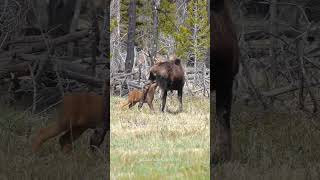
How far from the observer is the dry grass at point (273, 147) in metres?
3.82

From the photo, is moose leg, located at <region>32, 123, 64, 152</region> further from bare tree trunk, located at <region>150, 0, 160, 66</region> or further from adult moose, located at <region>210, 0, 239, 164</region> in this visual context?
adult moose, located at <region>210, 0, 239, 164</region>

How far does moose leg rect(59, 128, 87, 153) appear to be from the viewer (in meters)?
3.91

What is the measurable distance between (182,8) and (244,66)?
62cm

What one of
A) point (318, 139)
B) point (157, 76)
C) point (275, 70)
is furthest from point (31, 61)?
point (318, 139)

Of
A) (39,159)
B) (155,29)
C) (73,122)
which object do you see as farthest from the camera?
(155,29)

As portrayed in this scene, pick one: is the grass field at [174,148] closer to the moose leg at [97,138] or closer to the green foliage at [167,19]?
the moose leg at [97,138]

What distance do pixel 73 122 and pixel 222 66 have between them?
3.37ft

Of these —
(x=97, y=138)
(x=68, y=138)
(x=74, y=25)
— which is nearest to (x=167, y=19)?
(x=74, y=25)

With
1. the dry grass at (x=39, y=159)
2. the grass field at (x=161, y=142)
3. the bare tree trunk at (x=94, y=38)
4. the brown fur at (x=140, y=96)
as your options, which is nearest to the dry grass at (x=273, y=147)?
the grass field at (x=161, y=142)

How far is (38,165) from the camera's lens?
3.73 meters

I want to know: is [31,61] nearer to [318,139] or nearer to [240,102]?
[240,102]

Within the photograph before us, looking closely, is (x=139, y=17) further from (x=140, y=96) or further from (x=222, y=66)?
(x=222, y=66)

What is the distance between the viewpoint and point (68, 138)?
3.94 m

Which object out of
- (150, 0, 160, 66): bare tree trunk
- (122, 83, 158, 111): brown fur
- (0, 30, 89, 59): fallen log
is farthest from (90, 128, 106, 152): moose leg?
(0, 30, 89, 59): fallen log
